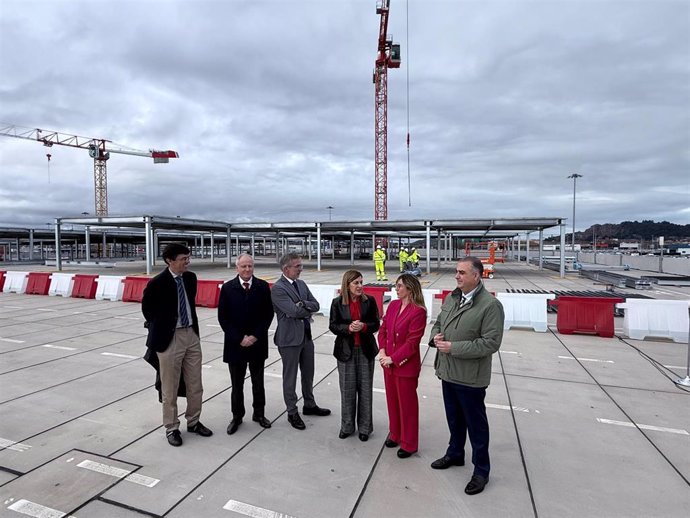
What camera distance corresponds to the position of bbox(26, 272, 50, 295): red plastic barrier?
14375 mm

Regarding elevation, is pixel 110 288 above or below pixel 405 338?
below

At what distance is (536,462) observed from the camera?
3414 millimetres

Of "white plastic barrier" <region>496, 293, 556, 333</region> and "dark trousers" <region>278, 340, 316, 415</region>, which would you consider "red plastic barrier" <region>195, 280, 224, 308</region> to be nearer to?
"white plastic barrier" <region>496, 293, 556, 333</region>

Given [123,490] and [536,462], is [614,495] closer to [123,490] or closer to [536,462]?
[536,462]

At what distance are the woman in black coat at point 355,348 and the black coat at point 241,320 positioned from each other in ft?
2.62

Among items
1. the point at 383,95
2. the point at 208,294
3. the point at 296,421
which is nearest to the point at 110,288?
the point at 208,294

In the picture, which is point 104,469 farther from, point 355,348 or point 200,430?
point 355,348

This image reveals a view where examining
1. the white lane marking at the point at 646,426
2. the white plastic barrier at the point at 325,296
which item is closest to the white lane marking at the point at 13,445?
the white lane marking at the point at 646,426

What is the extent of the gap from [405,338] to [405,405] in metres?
0.60

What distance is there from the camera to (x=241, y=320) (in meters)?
3.94

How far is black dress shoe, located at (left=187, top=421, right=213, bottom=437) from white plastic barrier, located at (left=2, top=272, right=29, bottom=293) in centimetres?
1513

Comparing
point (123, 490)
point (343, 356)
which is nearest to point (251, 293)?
point (343, 356)

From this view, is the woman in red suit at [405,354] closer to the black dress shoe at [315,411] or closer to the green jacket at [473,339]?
the green jacket at [473,339]


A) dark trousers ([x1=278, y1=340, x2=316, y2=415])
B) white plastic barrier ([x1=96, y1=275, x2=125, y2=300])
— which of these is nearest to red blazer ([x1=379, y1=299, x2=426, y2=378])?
dark trousers ([x1=278, y1=340, x2=316, y2=415])
